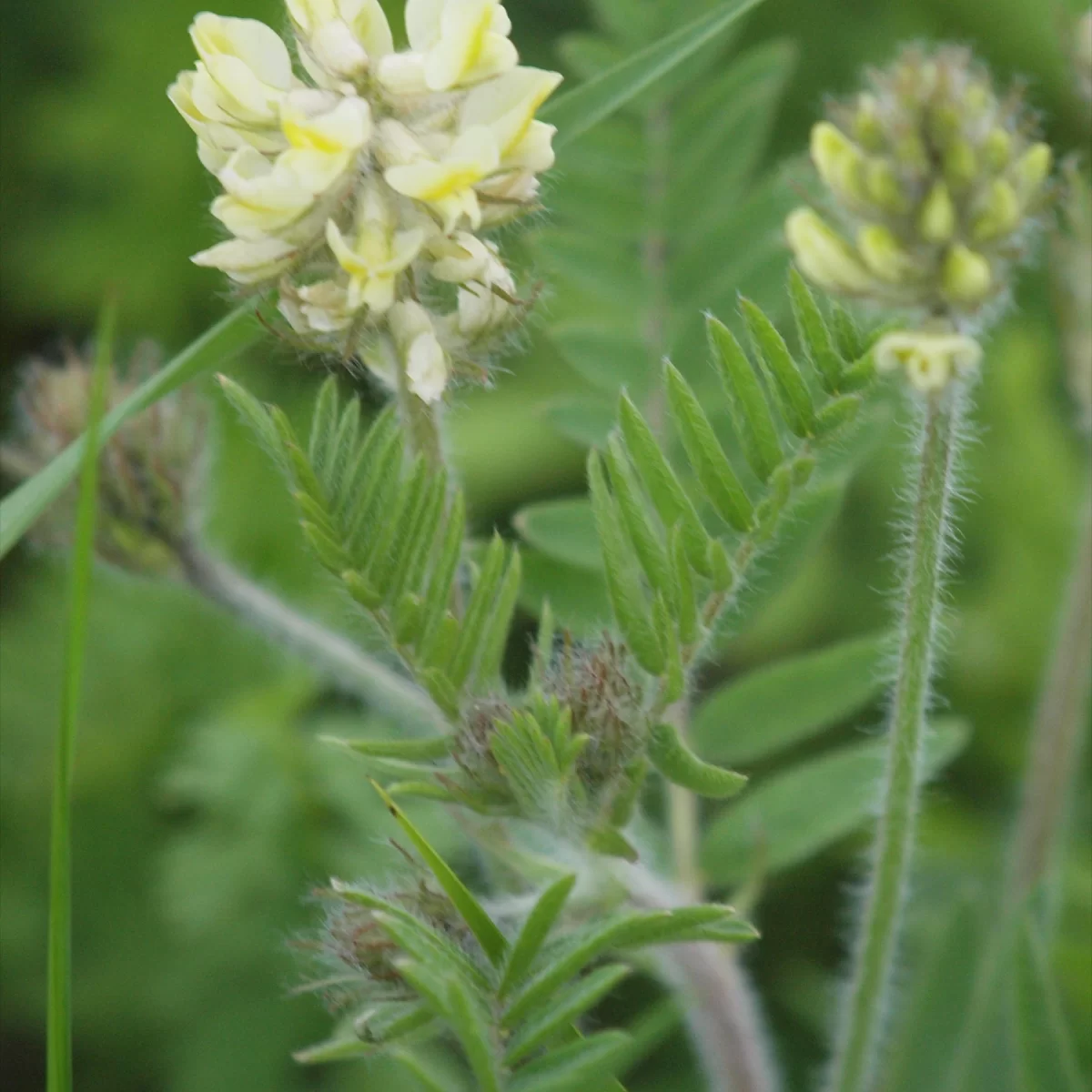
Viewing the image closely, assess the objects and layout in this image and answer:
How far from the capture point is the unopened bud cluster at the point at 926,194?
3.98 feet

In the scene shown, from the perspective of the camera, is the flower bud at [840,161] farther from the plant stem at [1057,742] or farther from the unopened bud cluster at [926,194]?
the plant stem at [1057,742]

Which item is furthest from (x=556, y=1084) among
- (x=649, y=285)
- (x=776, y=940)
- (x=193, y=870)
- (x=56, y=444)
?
(x=776, y=940)

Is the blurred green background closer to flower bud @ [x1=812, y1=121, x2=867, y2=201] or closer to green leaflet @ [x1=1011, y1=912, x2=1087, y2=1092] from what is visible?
green leaflet @ [x1=1011, y1=912, x2=1087, y2=1092]

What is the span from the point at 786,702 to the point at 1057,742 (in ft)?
1.51

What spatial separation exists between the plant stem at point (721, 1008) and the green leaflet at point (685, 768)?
0.44 m

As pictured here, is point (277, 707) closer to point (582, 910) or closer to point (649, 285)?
point (649, 285)

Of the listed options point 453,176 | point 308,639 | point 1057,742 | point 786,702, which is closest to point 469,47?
point 453,176

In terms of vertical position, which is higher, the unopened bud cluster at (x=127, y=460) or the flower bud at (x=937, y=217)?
the unopened bud cluster at (x=127, y=460)

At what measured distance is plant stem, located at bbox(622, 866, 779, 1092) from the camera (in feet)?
6.41

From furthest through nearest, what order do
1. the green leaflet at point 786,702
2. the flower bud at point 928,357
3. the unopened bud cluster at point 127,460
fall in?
the green leaflet at point 786,702 < the unopened bud cluster at point 127,460 < the flower bud at point 928,357

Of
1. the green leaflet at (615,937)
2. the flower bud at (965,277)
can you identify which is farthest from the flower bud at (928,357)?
the green leaflet at (615,937)

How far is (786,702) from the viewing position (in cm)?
229

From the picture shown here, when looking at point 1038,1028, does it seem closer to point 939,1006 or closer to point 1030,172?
point 939,1006

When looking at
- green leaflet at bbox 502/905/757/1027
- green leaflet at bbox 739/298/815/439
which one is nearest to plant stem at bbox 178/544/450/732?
green leaflet at bbox 502/905/757/1027
